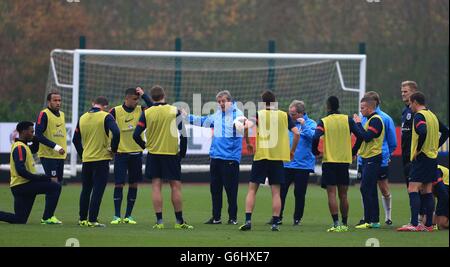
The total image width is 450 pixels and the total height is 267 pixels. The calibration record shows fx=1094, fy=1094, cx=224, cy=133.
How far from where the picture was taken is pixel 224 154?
56.7ft

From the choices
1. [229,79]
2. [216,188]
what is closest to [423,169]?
[216,188]

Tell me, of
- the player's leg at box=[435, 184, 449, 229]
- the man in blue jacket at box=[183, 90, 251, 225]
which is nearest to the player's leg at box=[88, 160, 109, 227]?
the man in blue jacket at box=[183, 90, 251, 225]

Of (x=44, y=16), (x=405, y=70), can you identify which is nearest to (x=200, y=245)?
(x=44, y=16)

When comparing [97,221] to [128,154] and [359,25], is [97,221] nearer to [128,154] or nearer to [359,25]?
[128,154]

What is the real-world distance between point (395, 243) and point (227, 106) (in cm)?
403

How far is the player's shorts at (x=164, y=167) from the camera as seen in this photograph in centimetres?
1594

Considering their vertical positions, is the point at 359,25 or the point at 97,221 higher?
the point at 359,25

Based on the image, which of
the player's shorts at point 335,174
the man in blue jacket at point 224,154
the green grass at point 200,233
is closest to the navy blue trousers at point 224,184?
the man in blue jacket at point 224,154

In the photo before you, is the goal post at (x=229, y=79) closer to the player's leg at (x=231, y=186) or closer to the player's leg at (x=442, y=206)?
the player's leg at (x=231, y=186)

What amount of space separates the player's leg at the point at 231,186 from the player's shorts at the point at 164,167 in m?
1.45

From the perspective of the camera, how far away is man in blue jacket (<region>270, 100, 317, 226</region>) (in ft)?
57.1

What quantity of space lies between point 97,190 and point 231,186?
7.25 ft

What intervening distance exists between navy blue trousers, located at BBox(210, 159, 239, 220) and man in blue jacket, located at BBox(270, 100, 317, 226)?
2.60 ft
